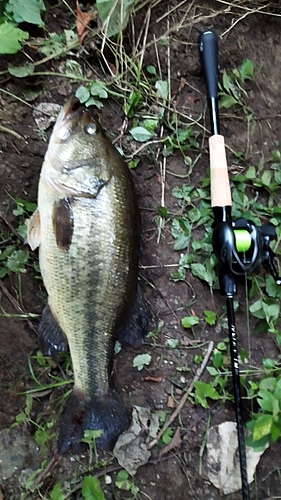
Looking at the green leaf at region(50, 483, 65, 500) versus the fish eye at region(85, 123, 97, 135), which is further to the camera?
the green leaf at region(50, 483, 65, 500)

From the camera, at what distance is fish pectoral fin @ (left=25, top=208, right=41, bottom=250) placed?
6.82 ft

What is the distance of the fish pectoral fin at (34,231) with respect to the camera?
6.82 feet

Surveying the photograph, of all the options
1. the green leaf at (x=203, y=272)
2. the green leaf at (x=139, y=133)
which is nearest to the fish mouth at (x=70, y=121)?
the green leaf at (x=139, y=133)

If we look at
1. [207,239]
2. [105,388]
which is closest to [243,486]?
[105,388]

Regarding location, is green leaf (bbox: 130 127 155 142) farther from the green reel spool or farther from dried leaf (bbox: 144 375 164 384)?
dried leaf (bbox: 144 375 164 384)

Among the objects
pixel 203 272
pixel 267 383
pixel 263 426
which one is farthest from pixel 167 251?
pixel 263 426

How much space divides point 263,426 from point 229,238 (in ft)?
2.54

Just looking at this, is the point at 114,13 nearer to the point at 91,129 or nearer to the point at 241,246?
the point at 91,129

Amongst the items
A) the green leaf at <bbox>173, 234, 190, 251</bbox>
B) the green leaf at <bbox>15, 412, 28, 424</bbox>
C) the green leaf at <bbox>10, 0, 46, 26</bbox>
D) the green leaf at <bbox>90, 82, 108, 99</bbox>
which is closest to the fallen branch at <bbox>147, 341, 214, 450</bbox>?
the green leaf at <bbox>173, 234, 190, 251</bbox>

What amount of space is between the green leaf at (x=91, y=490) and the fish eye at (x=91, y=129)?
4.64 ft

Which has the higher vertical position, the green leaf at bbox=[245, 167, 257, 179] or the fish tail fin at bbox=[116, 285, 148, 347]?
the green leaf at bbox=[245, 167, 257, 179]

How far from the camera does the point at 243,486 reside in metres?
2.14

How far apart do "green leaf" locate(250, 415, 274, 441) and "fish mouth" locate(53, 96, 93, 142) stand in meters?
1.37

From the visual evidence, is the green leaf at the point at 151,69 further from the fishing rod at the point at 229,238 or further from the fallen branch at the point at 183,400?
the fallen branch at the point at 183,400
